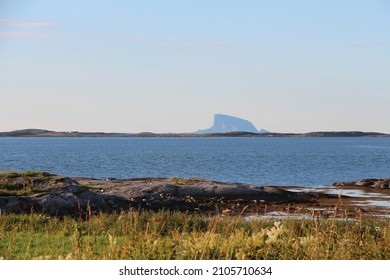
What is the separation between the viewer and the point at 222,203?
35.8 metres

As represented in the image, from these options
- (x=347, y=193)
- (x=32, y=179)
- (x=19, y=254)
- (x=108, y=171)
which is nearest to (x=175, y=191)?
(x=32, y=179)

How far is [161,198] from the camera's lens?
1341 inches

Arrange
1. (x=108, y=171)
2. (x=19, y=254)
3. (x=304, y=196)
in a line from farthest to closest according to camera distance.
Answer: (x=108, y=171)
(x=304, y=196)
(x=19, y=254)

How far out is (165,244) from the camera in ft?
36.2

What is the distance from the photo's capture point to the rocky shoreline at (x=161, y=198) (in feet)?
86.4

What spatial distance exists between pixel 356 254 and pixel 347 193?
36.4m

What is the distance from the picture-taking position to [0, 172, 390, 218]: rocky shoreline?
26344mm
